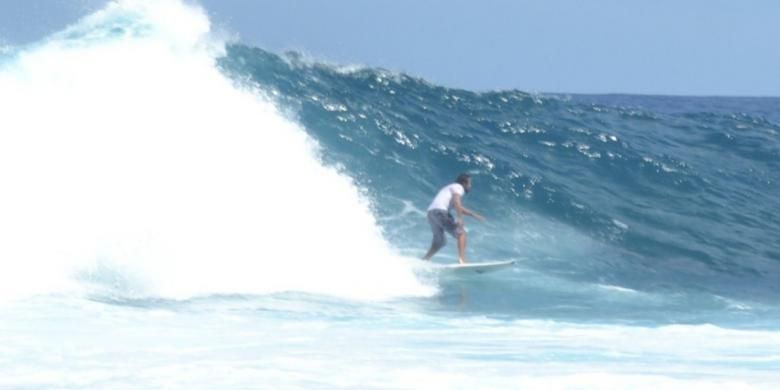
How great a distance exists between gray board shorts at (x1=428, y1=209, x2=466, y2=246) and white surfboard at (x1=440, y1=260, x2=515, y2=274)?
59cm

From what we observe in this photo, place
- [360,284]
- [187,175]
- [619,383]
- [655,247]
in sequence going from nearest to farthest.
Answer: [619,383] → [360,284] → [187,175] → [655,247]

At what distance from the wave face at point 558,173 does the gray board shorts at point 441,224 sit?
0.66 metres

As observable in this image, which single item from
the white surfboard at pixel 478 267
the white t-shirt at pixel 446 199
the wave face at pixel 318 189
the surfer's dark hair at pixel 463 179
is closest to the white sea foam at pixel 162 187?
the wave face at pixel 318 189

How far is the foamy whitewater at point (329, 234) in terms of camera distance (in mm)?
7375

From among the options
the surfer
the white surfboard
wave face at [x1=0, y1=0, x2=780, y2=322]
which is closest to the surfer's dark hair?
the surfer

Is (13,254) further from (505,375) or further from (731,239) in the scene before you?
(731,239)

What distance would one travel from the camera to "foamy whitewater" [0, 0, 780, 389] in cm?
738

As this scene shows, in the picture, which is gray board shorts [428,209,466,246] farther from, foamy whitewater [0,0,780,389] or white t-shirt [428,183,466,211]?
foamy whitewater [0,0,780,389]

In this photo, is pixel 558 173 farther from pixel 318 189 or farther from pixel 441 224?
pixel 441 224

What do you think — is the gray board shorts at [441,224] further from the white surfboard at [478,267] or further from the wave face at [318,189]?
the white surfboard at [478,267]

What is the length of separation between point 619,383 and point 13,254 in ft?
19.3

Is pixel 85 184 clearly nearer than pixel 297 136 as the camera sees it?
Yes

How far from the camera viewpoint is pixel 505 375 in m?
6.86

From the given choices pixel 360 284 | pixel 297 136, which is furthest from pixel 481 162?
pixel 360 284
